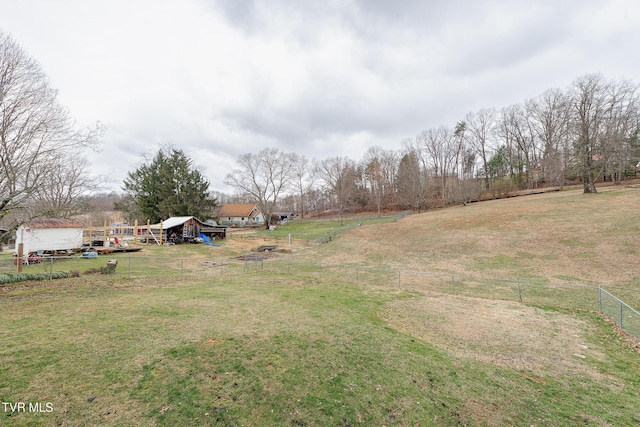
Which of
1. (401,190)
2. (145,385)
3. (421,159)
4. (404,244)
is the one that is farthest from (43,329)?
(421,159)

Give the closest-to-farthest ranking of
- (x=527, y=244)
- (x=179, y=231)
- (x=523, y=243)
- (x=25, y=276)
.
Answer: (x=25, y=276)
(x=527, y=244)
(x=523, y=243)
(x=179, y=231)

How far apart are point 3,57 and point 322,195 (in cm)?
6756

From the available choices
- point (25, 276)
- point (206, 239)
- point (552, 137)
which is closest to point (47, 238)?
point (25, 276)

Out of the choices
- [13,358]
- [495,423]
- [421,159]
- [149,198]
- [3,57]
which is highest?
[421,159]

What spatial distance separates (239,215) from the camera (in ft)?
214

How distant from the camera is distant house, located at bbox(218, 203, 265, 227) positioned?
64.4 meters

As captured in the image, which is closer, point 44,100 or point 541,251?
point 44,100

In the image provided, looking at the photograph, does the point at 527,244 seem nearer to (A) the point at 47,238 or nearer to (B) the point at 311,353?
(B) the point at 311,353

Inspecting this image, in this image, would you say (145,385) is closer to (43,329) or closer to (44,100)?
(43,329)

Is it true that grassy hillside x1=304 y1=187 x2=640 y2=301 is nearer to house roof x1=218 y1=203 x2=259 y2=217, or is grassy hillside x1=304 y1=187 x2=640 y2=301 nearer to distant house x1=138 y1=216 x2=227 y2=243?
distant house x1=138 y1=216 x2=227 y2=243

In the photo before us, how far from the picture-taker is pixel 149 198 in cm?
4206

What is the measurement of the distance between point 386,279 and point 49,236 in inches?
1077

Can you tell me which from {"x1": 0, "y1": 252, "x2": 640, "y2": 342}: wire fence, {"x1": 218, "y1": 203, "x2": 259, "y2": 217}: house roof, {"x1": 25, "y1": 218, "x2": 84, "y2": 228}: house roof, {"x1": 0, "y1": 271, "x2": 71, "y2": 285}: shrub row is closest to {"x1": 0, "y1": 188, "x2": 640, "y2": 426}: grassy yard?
{"x1": 0, "y1": 252, "x2": 640, "y2": 342}: wire fence

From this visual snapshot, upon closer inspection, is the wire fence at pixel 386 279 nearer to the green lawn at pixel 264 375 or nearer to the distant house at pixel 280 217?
the green lawn at pixel 264 375
